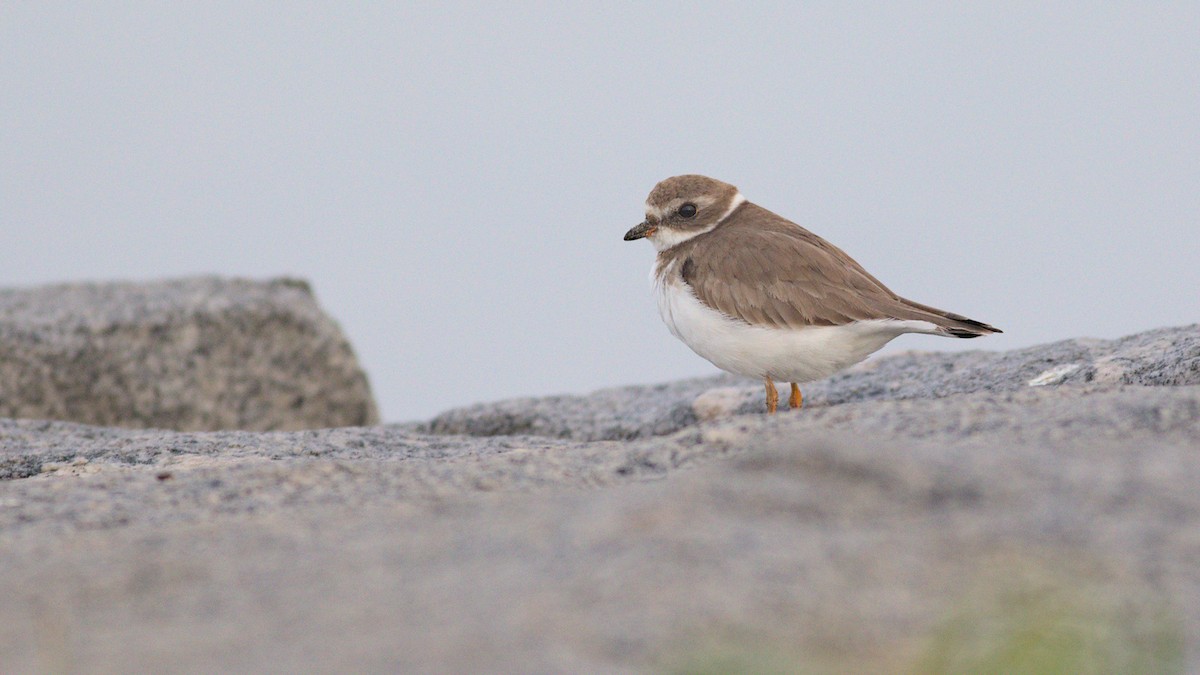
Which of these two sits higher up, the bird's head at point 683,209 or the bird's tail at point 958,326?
the bird's head at point 683,209

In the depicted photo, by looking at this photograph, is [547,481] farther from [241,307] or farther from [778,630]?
[241,307]

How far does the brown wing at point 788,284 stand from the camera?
220 inches

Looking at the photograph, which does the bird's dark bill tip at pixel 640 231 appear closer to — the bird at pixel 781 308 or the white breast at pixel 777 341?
the bird at pixel 781 308

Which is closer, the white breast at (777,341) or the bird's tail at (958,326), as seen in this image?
the bird's tail at (958,326)

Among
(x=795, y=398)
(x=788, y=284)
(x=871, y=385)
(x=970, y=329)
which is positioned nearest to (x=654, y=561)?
(x=970, y=329)

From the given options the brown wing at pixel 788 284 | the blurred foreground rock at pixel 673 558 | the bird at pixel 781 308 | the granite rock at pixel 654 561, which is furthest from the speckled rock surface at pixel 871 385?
the granite rock at pixel 654 561

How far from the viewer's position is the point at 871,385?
6.71 m

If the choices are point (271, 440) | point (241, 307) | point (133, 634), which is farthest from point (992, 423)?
point (241, 307)

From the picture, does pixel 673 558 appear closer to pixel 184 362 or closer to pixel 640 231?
pixel 640 231

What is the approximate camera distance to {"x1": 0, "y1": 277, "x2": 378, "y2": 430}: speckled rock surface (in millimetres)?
8594

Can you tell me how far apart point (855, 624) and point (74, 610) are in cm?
163

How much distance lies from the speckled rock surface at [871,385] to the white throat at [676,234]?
94 centimetres

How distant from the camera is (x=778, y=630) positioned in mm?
2129

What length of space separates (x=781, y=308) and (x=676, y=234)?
3.75 feet
